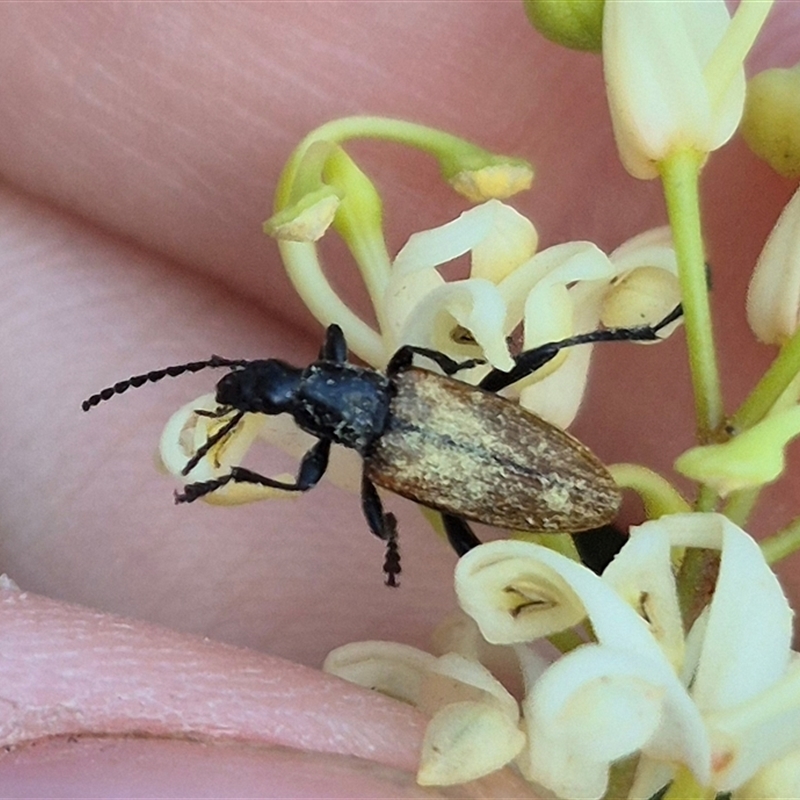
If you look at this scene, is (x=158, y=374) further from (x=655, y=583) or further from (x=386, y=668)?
(x=655, y=583)

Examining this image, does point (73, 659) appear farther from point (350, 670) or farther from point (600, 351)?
point (600, 351)

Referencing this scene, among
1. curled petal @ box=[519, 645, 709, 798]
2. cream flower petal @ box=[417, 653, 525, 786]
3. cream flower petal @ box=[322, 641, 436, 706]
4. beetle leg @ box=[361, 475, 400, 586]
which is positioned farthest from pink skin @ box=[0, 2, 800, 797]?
curled petal @ box=[519, 645, 709, 798]

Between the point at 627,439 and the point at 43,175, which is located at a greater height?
the point at 627,439

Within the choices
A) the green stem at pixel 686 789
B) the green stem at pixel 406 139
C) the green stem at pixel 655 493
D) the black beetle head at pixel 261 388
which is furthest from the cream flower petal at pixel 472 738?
the green stem at pixel 406 139

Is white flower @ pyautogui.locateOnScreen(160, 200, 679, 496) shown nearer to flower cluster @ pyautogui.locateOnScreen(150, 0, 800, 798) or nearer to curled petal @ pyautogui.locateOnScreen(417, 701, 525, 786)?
flower cluster @ pyautogui.locateOnScreen(150, 0, 800, 798)

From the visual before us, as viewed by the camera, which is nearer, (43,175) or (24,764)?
(24,764)

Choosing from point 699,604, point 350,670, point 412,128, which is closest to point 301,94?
point 412,128

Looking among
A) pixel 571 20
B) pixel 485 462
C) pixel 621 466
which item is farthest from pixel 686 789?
pixel 571 20
